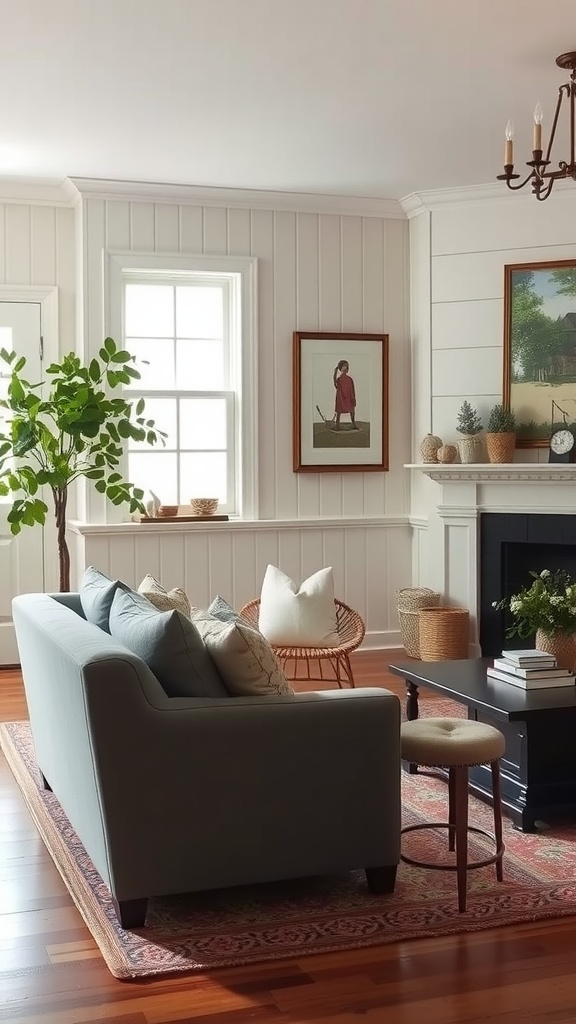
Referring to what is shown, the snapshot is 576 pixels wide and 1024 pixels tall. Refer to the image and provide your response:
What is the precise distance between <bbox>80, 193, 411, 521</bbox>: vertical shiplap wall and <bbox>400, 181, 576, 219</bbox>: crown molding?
0.33 meters

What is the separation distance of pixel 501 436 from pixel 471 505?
0.48 m

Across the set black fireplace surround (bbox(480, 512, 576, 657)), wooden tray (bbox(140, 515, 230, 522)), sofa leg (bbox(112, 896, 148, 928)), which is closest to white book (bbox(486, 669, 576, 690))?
sofa leg (bbox(112, 896, 148, 928))

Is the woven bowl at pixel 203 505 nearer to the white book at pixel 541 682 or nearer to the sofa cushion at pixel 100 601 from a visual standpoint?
the sofa cushion at pixel 100 601

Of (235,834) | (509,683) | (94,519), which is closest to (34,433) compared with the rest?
(94,519)

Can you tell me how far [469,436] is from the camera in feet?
21.9

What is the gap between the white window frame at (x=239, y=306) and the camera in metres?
6.66

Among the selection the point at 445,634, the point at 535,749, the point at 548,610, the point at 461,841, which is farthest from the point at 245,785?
the point at 445,634

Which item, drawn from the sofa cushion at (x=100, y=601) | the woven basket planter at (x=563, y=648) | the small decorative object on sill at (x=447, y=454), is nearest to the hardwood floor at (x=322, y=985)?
the sofa cushion at (x=100, y=601)

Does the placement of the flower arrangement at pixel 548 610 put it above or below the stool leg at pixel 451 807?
above

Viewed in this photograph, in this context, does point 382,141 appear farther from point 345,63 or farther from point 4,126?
point 4,126

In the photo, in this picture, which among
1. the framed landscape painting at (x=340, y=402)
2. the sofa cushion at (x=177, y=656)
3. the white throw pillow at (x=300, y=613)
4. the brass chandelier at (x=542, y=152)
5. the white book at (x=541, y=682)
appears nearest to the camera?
the sofa cushion at (x=177, y=656)

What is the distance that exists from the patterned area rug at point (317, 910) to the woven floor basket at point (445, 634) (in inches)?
108

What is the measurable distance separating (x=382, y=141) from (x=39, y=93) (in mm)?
1739

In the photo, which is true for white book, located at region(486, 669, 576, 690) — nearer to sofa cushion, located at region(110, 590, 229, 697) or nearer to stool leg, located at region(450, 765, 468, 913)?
stool leg, located at region(450, 765, 468, 913)
